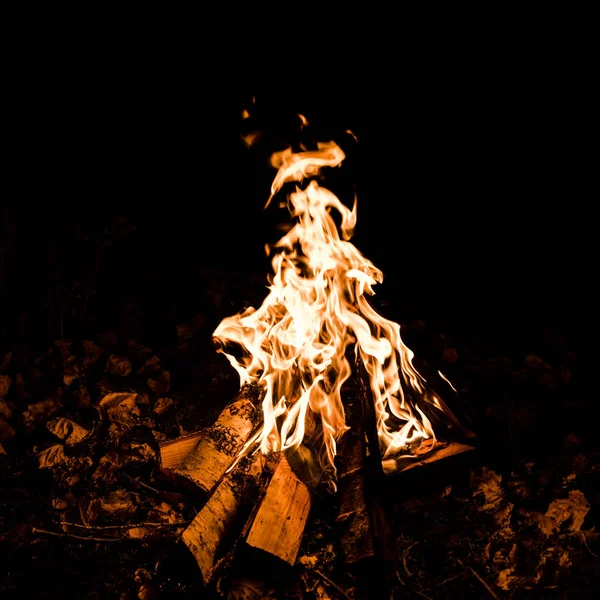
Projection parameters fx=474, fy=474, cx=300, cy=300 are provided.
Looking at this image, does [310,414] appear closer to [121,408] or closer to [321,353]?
[321,353]

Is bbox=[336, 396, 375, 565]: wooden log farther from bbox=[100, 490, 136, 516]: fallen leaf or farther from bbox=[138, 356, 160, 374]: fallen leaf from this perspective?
bbox=[138, 356, 160, 374]: fallen leaf

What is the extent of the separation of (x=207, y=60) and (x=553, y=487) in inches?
214

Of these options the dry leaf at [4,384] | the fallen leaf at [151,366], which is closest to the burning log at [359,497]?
the fallen leaf at [151,366]

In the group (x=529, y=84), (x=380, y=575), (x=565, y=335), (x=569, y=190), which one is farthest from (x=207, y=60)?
(x=380, y=575)

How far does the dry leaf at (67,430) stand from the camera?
10.9 feet

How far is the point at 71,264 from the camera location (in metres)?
4.55

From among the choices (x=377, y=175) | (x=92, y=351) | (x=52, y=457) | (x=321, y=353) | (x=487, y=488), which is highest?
(x=377, y=175)

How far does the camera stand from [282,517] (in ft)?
8.29

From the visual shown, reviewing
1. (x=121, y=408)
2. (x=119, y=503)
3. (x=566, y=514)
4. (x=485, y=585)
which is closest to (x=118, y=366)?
(x=121, y=408)

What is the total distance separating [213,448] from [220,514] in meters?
0.55

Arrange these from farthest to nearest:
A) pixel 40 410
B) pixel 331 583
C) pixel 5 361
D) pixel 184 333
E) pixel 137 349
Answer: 1. pixel 184 333
2. pixel 137 349
3. pixel 5 361
4. pixel 40 410
5. pixel 331 583

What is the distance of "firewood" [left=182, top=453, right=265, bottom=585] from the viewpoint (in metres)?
2.30

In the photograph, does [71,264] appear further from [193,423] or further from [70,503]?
[70,503]

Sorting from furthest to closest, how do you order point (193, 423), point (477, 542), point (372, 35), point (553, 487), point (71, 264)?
point (372, 35), point (71, 264), point (193, 423), point (553, 487), point (477, 542)
